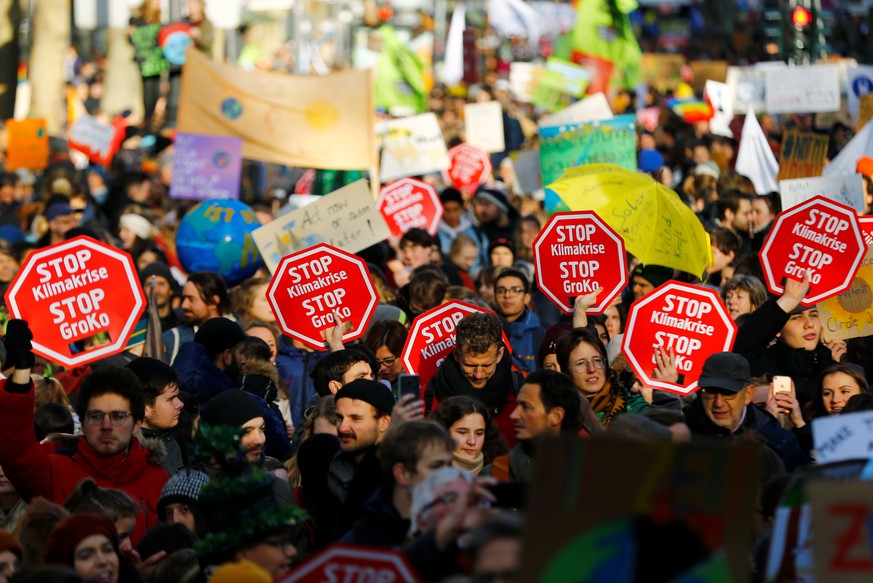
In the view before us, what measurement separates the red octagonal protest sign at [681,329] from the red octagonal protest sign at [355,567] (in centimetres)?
411

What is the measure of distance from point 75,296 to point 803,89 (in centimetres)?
1092

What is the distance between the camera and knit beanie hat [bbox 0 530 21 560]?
5212 mm

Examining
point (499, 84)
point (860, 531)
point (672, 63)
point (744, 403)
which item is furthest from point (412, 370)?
point (499, 84)

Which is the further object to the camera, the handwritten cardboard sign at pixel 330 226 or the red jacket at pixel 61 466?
the handwritten cardboard sign at pixel 330 226

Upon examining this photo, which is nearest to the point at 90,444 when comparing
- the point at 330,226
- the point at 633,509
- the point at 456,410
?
the point at 456,410

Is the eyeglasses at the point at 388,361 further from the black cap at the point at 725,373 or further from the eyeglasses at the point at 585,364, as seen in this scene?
the black cap at the point at 725,373

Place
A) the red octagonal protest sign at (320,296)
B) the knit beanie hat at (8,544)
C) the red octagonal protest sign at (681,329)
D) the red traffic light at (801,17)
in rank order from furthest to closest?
the red traffic light at (801,17), the red octagonal protest sign at (320,296), the red octagonal protest sign at (681,329), the knit beanie hat at (8,544)

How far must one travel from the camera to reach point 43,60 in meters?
25.3

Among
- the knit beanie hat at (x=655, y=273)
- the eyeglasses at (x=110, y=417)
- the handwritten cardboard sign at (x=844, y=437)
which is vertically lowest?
the knit beanie hat at (x=655, y=273)

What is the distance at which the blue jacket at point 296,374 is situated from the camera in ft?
30.3

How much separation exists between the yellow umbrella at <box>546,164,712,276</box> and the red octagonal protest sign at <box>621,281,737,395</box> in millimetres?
1293

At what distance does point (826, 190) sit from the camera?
37.8 feet

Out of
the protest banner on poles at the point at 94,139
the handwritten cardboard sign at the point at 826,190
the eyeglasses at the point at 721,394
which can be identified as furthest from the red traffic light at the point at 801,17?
the eyeglasses at the point at 721,394

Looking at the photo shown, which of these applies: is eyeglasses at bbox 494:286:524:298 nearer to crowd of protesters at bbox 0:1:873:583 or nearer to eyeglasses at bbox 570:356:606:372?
crowd of protesters at bbox 0:1:873:583
